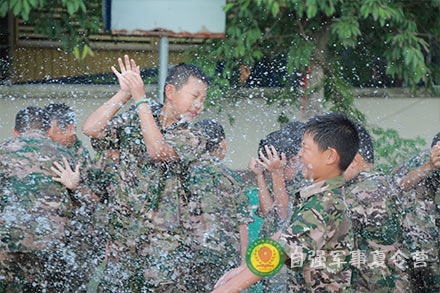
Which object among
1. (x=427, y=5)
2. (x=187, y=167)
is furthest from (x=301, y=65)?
(x=187, y=167)

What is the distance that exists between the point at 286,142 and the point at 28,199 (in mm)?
1473

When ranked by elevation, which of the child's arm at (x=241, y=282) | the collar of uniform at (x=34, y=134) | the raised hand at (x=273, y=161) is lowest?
the child's arm at (x=241, y=282)

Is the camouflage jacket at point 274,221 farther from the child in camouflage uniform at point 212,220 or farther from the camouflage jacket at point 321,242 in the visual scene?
the camouflage jacket at point 321,242

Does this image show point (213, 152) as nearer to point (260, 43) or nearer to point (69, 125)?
point (69, 125)

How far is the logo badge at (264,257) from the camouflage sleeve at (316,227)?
38 millimetres

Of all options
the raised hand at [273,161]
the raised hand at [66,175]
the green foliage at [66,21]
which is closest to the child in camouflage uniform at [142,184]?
the raised hand at [66,175]

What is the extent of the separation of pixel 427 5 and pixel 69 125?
4727mm

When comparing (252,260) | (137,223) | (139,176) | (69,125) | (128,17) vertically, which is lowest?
(252,260)

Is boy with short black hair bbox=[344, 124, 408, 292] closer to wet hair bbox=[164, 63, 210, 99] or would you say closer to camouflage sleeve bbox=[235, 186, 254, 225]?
camouflage sleeve bbox=[235, 186, 254, 225]

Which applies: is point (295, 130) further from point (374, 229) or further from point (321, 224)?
point (321, 224)

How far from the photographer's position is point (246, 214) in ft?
11.4

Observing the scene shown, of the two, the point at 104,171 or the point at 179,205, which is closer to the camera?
the point at 179,205

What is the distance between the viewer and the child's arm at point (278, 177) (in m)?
3.54

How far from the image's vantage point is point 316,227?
245cm
